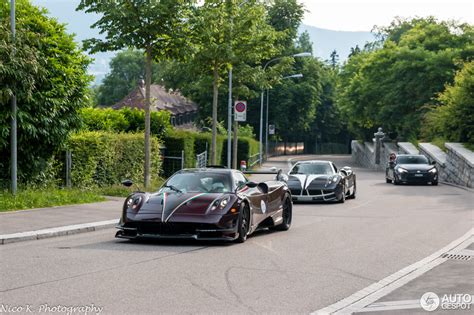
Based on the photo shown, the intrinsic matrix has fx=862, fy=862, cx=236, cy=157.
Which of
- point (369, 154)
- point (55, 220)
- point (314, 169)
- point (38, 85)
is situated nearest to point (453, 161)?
point (314, 169)

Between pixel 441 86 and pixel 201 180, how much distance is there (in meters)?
55.0

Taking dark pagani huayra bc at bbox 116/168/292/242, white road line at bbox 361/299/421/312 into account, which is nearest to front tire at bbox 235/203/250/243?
dark pagani huayra bc at bbox 116/168/292/242

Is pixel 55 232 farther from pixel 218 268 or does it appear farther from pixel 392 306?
pixel 392 306

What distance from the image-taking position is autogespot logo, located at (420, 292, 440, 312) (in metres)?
8.34

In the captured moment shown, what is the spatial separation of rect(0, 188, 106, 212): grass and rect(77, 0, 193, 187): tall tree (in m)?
4.91

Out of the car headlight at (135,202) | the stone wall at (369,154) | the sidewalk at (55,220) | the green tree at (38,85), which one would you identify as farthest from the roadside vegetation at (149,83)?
the car headlight at (135,202)

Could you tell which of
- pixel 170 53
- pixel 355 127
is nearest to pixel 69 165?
pixel 170 53

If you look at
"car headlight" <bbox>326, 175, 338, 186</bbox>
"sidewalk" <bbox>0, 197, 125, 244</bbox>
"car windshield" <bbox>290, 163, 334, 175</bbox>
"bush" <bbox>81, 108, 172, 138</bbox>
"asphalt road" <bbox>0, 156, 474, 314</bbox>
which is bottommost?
"sidewalk" <bbox>0, 197, 125, 244</bbox>

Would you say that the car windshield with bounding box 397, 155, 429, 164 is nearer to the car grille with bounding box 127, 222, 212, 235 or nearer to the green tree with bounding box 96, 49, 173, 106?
the car grille with bounding box 127, 222, 212, 235

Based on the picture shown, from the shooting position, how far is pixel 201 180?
1509 cm

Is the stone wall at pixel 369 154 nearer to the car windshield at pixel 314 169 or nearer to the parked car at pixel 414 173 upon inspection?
the parked car at pixel 414 173

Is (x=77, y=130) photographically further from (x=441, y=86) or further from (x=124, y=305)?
(x=441, y=86)

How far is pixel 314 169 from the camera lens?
2739 centimetres

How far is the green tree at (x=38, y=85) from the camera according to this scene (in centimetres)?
2127
